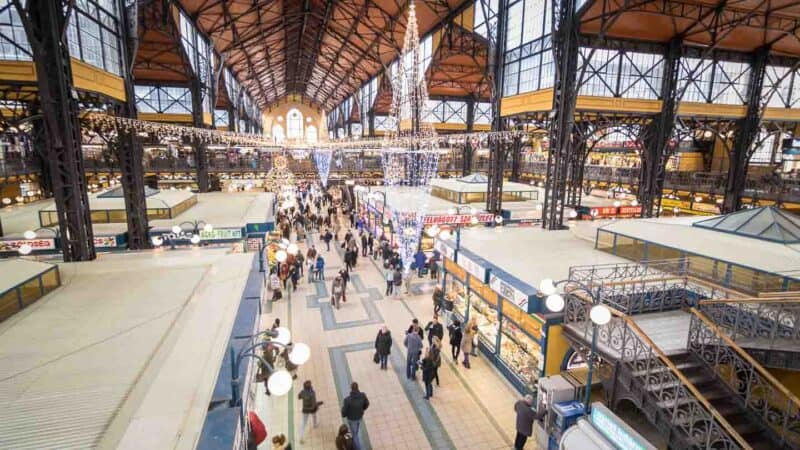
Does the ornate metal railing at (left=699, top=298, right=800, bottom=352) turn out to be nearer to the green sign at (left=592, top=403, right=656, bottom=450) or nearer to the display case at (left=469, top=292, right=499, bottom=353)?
the green sign at (left=592, top=403, right=656, bottom=450)

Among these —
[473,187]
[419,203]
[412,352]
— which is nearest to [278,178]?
[419,203]

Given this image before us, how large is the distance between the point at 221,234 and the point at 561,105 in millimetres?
13566

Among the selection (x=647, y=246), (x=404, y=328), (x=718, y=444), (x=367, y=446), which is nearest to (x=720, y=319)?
(x=718, y=444)

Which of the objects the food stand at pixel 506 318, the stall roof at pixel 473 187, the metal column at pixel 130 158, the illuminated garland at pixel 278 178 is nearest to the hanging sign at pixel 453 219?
the food stand at pixel 506 318

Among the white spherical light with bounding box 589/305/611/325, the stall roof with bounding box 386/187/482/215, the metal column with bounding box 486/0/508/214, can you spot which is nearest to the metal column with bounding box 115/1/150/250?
the stall roof with bounding box 386/187/482/215

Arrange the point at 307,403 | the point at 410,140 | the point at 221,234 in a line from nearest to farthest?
the point at 307,403 → the point at 221,234 → the point at 410,140

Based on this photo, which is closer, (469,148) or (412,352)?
(412,352)

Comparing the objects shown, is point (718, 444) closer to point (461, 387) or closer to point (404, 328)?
point (461, 387)

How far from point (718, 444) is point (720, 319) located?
202cm

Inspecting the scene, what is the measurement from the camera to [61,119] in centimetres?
895

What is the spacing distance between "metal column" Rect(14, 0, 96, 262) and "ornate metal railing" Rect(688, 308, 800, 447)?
42.5 feet

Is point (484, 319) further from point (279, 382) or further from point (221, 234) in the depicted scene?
point (221, 234)

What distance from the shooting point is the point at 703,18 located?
1623cm

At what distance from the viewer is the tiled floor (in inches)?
313
